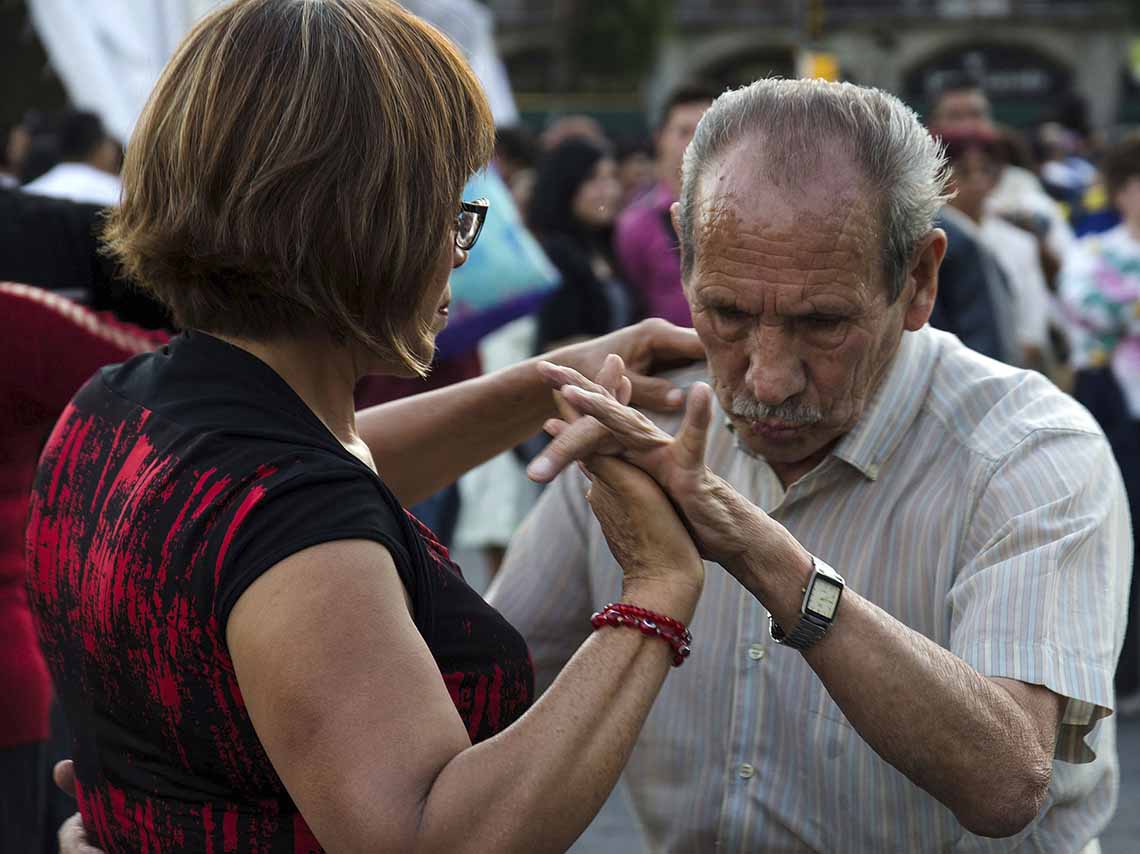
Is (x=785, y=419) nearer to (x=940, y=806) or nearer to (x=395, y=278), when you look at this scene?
(x=940, y=806)

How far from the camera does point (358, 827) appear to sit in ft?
4.75

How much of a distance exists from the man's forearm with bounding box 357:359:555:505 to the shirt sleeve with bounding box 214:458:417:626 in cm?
89

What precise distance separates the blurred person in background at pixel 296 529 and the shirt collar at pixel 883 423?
553 mm

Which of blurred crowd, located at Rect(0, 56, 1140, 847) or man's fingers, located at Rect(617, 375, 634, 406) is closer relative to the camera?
man's fingers, located at Rect(617, 375, 634, 406)

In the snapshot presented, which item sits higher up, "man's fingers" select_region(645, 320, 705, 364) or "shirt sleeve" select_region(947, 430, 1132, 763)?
"man's fingers" select_region(645, 320, 705, 364)

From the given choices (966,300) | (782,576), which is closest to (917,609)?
(782,576)

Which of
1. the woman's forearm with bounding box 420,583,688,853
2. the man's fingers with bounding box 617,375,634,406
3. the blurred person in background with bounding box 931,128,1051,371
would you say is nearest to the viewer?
the woman's forearm with bounding box 420,583,688,853

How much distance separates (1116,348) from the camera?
20.4 feet

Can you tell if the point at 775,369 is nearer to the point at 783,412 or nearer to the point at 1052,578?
the point at 783,412

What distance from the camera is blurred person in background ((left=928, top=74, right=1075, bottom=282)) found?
8312 mm

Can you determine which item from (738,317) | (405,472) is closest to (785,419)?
(738,317)

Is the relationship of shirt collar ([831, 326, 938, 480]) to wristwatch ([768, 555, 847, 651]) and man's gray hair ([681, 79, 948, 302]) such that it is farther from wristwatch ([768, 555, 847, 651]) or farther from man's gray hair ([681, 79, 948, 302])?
wristwatch ([768, 555, 847, 651])

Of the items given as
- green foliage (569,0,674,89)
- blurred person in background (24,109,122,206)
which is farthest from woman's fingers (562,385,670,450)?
green foliage (569,0,674,89)

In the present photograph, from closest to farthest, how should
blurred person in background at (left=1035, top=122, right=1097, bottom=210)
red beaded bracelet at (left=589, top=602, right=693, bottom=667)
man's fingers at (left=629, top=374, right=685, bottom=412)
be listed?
1. red beaded bracelet at (left=589, top=602, right=693, bottom=667)
2. man's fingers at (left=629, top=374, right=685, bottom=412)
3. blurred person in background at (left=1035, top=122, right=1097, bottom=210)
